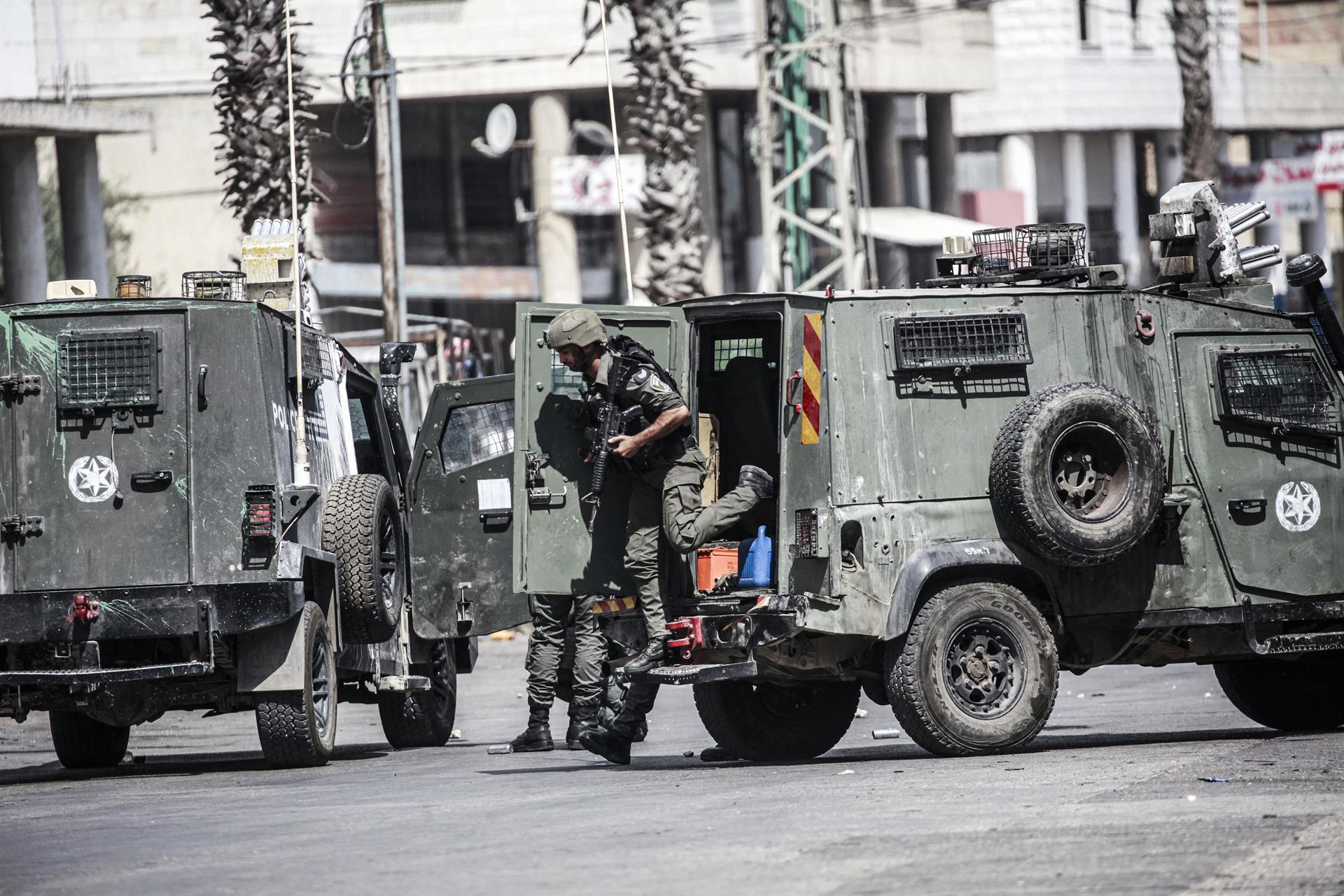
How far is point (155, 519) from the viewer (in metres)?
10.7

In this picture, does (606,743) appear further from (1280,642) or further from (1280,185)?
(1280,185)

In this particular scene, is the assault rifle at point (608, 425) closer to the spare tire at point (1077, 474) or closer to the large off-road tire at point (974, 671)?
the large off-road tire at point (974, 671)

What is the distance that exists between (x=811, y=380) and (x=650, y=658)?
153 centimetres

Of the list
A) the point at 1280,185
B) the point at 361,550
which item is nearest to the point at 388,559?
the point at 361,550

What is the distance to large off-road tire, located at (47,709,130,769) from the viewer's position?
1230cm

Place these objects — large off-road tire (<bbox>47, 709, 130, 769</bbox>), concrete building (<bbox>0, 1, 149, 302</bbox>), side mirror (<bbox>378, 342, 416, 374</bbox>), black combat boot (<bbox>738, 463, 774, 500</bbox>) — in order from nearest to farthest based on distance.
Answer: black combat boot (<bbox>738, 463, 774, 500</bbox>) → large off-road tire (<bbox>47, 709, 130, 769</bbox>) → side mirror (<bbox>378, 342, 416, 374</bbox>) → concrete building (<bbox>0, 1, 149, 302</bbox>)

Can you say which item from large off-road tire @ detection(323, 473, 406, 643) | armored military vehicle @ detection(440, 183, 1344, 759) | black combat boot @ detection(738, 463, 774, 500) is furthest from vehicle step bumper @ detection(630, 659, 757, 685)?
Answer: large off-road tire @ detection(323, 473, 406, 643)

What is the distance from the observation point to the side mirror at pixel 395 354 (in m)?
13.1

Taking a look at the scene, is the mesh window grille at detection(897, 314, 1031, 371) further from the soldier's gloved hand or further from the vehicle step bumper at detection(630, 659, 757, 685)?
the vehicle step bumper at detection(630, 659, 757, 685)

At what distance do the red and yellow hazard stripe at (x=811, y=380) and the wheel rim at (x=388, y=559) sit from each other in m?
2.97

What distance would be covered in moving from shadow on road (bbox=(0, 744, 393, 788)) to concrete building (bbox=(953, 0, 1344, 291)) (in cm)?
3874

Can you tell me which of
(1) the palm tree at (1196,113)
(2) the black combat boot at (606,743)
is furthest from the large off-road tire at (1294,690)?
(1) the palm tree at (1196,113)

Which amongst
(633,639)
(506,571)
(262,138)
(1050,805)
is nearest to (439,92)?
(262,138)

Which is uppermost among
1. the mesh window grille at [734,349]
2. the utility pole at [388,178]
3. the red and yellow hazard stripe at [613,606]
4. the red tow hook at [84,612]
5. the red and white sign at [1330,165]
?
the red and white sign at [1330,165]
